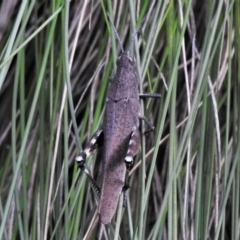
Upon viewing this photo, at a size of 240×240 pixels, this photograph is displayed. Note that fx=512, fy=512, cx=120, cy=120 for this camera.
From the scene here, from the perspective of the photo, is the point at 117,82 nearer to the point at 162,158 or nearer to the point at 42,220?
the point at 42,220

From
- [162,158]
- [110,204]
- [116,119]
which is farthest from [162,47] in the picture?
[110,204]

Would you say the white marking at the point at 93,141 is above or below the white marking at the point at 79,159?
above

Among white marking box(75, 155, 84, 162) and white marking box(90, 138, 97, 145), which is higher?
white marking box(90, 138, 97, 145)
